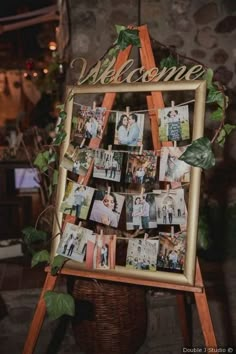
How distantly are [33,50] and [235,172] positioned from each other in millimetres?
6686

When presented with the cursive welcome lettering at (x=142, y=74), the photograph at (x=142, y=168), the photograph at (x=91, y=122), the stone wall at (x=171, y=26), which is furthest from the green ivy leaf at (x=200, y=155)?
the stone wall at (x=171, y=26)

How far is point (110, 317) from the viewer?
222cm

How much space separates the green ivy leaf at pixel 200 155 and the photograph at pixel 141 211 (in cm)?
25

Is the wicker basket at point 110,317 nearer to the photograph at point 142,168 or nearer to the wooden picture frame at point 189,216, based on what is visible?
the wooden picture frame at point 189,216

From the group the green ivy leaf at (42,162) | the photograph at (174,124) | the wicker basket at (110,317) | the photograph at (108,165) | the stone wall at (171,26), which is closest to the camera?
the photograph at (174,124)

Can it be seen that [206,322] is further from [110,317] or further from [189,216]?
[110,317]

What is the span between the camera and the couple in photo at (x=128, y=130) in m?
1.81

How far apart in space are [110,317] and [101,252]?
576mm

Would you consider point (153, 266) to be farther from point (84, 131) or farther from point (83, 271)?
point (84, 131)

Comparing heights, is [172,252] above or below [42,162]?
below

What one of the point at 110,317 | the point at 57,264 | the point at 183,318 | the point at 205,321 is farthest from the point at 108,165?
the point at 183,318

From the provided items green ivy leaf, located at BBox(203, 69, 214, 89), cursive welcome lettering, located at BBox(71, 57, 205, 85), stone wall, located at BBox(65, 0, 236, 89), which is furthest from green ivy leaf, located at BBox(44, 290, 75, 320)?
stone wall, located at BBox(65, 0, 236, 89)

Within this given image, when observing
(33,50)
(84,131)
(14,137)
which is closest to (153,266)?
(84,131)

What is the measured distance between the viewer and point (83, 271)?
1.84 meters
